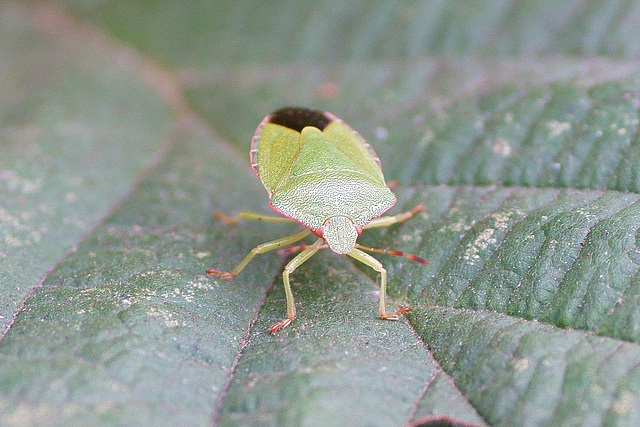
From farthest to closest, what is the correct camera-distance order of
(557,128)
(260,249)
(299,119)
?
(299,119)
(557,128)
(260,249)

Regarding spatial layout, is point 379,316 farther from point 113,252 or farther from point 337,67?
point 337,67

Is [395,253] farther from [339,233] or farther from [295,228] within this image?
[295,228]

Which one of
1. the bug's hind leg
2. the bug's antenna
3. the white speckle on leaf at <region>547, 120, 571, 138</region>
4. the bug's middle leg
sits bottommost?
the bug's hind leg

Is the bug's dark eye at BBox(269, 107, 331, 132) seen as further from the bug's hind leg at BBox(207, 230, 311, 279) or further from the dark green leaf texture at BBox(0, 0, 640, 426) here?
the bug's hind leg at BBox(207, 230, 311, 279)

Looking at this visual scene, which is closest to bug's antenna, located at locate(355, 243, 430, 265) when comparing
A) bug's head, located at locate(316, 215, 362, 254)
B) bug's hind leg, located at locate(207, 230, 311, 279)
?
bug's head, located at locate(316, 215, 362, 254)

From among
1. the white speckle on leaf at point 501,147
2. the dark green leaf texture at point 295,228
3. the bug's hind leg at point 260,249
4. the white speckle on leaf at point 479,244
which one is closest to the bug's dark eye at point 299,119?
the dark green leaf texture at point 295,228

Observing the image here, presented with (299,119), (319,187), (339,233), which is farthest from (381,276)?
(299,119)
